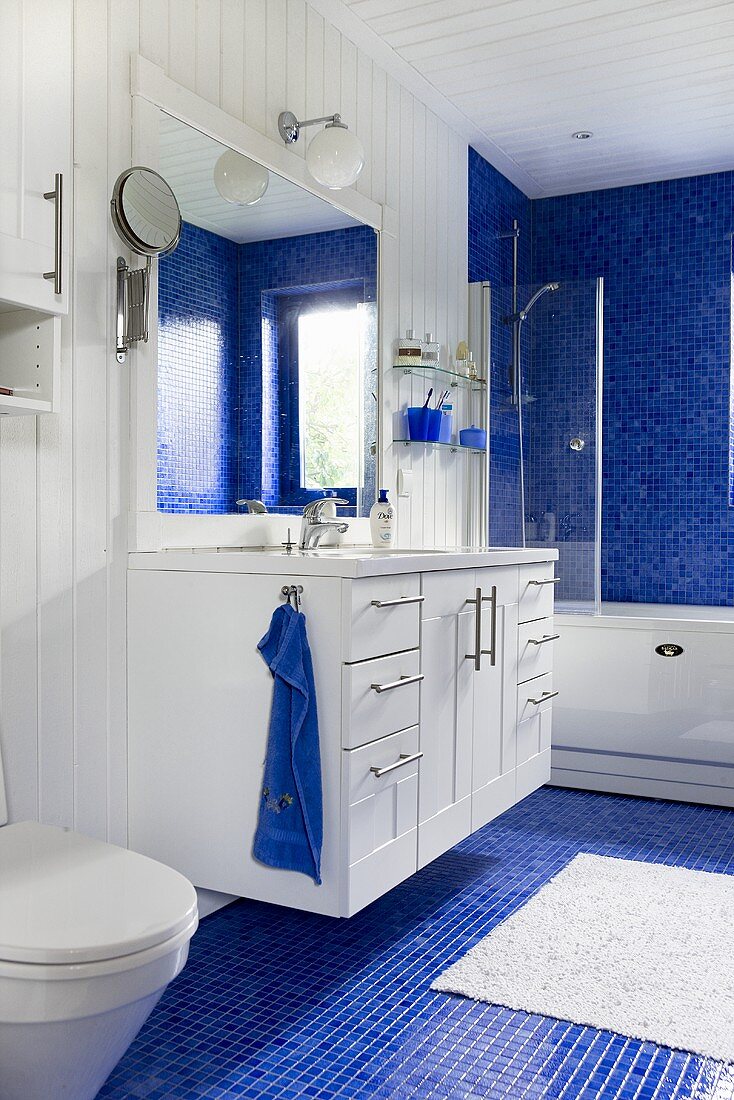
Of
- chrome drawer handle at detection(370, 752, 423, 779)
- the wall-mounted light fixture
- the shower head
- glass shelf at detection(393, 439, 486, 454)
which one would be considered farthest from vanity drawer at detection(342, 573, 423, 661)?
the shower head

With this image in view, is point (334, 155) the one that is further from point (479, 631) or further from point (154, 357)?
point (479, 631)

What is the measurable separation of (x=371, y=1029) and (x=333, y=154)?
2.03 metres

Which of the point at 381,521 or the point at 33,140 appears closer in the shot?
the point at 33,140

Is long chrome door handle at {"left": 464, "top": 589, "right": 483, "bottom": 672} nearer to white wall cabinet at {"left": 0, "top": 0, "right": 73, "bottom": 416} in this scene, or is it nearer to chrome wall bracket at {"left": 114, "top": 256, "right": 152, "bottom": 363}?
chrome wall bracket at {"left": 114, "top": 256, "right": 152, "bottom": 363}

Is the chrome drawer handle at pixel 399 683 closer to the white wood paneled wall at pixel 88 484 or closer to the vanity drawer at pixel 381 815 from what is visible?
the vanity drawer at pixel 381 815

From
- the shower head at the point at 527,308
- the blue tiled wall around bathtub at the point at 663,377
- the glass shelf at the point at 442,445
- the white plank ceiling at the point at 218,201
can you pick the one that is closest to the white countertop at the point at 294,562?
the white plank ceiling at the point at 218,201

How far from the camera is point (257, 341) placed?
252 cm

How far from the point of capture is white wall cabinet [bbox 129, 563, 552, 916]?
6.32 ft

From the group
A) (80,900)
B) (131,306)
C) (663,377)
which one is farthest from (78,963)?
(663,377)

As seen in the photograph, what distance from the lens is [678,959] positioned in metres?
2.15

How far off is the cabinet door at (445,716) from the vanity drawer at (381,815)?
0.22 ft

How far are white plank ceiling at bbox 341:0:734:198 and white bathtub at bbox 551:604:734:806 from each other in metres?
1.83

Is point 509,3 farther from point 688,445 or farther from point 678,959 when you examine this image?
point 678,959

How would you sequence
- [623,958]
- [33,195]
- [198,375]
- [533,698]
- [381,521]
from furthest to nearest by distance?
[381,521], [533,698], [198,375], [623,958], [33,195]
